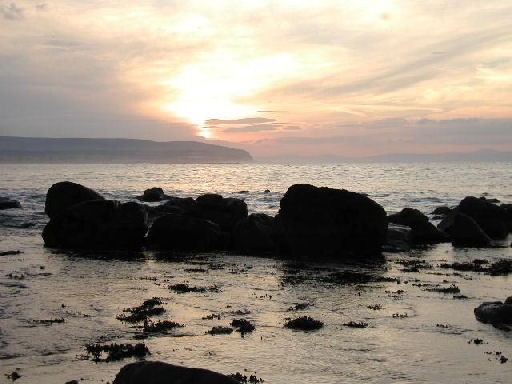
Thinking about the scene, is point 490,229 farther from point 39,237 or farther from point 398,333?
point 39,237

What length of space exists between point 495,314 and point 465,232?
963 inches

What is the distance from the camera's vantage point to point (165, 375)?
980 centimetres

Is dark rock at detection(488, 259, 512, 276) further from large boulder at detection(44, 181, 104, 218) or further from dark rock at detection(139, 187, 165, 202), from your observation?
dark rock at detection(139, 187, 165, 202)

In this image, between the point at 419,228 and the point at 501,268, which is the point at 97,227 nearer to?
the point at 419,228

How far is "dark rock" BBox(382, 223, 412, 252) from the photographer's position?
121 ft

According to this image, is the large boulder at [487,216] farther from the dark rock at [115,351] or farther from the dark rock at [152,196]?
the dark rock at [152,196]

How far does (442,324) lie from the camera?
58.0 feet

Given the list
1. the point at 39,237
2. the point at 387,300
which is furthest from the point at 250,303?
the point at 39,237

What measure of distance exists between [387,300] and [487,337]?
542 centimetres

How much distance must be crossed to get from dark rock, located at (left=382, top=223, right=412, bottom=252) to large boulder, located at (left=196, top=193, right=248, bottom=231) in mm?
11398

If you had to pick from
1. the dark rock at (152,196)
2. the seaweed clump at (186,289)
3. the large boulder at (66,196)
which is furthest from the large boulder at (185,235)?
the dark rock at (152,196)

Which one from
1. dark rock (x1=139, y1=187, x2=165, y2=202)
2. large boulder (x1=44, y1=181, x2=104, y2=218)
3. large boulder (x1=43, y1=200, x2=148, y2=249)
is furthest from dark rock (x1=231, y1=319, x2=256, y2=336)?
dark rock (x1=139, y1=187, x2=165, y2=202)

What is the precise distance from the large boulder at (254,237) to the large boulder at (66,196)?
1234cm

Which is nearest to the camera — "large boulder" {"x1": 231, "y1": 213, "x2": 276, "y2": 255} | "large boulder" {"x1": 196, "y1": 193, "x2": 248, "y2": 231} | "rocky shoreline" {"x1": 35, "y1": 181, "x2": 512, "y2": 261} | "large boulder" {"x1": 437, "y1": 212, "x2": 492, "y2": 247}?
"rocky shoreline" {"x1": 35, "y1": 181, "x2": 512, "y2": 261}
